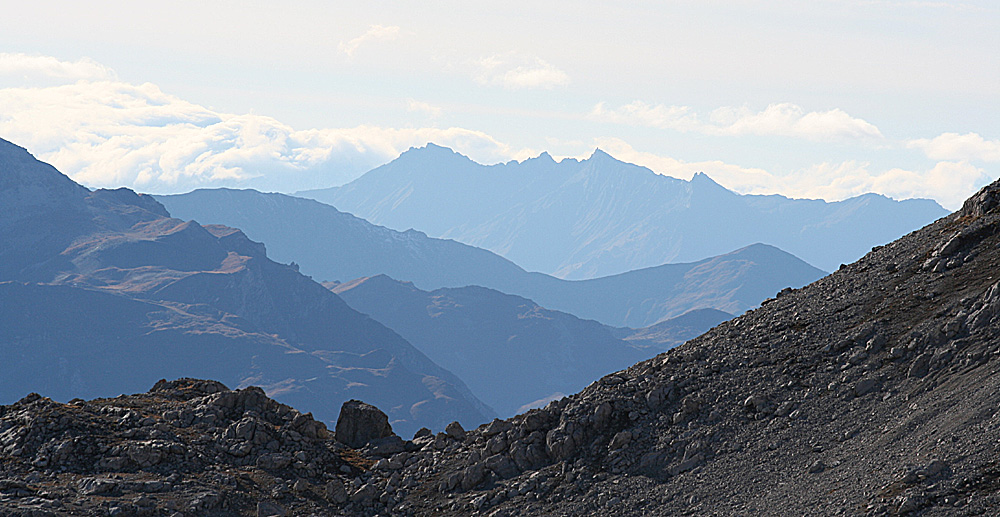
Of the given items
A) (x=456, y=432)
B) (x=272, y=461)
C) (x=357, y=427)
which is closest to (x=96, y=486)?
(x=272, y=461)

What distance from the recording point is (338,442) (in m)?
42.7

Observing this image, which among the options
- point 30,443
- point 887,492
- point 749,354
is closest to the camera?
point 887,492

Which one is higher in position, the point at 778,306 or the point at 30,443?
the point at 30,443

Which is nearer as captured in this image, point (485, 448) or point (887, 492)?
point (887, 492)

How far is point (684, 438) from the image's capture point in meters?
35.2

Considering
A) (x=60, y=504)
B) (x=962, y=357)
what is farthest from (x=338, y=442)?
(x=962, y=357)

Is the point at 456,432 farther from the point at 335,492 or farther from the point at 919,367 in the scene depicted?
the point at 919,367

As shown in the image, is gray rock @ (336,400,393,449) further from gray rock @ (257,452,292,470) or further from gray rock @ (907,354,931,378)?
gray rock @ (907,354,931,378)

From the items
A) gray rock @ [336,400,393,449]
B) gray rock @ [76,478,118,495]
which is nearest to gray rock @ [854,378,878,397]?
gray rock @ [336,400,393,449]

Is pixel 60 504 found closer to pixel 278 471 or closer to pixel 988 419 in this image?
pixel 278 471

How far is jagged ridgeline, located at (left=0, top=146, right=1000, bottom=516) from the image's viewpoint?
30.4 metres

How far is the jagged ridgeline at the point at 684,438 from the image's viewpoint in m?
30.4

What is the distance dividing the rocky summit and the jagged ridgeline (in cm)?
9

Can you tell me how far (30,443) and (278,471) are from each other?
33.6ft
